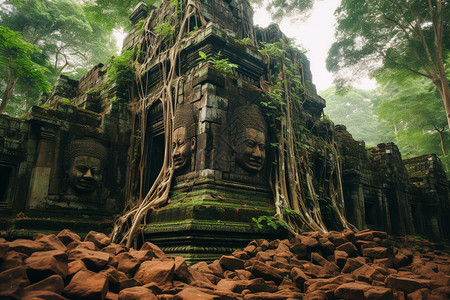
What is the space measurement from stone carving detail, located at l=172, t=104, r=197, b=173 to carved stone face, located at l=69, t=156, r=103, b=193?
2098mm

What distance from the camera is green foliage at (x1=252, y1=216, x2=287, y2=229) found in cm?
498

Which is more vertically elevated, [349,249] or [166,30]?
[166,30]

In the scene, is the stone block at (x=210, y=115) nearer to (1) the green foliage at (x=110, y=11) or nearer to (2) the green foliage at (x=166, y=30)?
(2) the green foliage at (x=166, y=30)

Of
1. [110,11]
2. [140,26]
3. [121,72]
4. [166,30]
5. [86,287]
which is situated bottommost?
[86,287]

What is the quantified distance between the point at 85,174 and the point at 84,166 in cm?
19

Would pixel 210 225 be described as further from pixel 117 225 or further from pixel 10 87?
pixel 10 87

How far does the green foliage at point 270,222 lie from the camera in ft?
16.3

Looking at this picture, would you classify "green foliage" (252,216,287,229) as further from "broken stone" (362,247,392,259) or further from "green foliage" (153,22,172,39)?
"green foliage" (153,22,172,39)

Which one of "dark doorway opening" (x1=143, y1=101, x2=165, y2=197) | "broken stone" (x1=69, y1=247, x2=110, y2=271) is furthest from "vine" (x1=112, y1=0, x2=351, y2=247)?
"broken stone" (x1=69, y1=247, x2=110, y2=271)

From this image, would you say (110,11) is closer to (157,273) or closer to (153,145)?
(153,145)

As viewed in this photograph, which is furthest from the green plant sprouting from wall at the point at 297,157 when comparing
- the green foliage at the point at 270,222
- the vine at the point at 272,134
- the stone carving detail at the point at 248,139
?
the stone carving detail at the point at 248,139

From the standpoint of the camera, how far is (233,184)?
559 centimetres

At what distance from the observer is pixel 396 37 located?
35.6 ft

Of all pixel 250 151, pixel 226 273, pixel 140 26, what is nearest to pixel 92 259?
pixel 226 273
